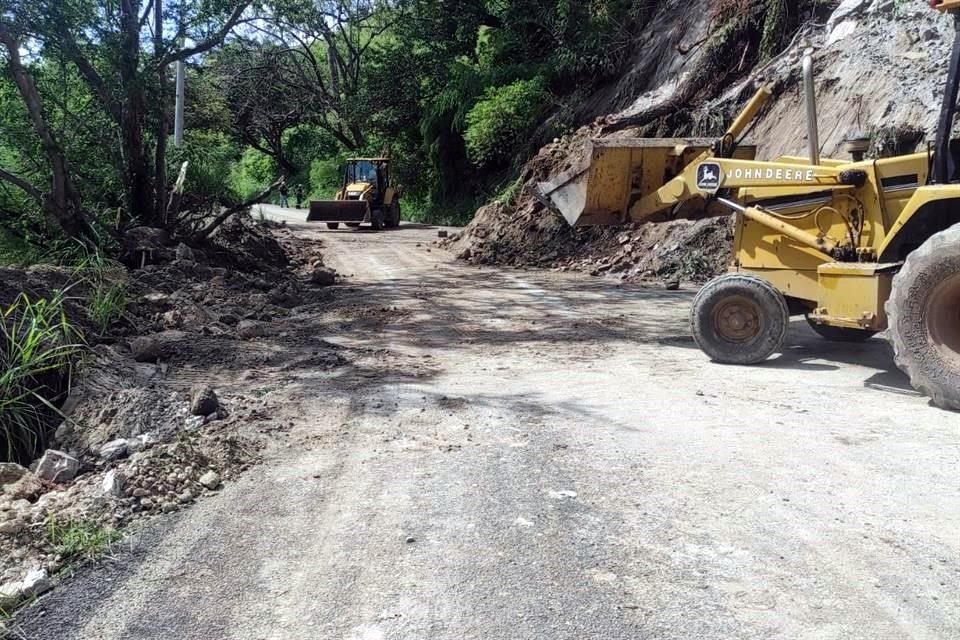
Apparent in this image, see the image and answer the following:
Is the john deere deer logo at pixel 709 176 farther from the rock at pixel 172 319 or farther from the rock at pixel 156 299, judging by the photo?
the rock at pixel 156 299

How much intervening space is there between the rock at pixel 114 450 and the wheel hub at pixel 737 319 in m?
5.41

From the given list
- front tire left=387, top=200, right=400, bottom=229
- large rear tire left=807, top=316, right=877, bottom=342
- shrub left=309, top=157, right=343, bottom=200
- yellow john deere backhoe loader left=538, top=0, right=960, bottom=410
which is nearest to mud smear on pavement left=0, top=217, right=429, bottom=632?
yellow john deere backhoe loader left=538, top=0, right=960, bottom=410

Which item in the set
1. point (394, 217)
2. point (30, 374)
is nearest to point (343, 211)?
point (394, 217)

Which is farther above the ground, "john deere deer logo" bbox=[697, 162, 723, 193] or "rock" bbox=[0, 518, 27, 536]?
"john deere deer logo" bbox=[697, 162, 723, 193]

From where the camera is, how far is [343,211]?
97.4ft

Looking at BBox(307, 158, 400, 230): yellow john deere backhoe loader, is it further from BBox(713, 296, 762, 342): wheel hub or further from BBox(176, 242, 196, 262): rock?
BBox(713, 296, 762, 342): wheel hub

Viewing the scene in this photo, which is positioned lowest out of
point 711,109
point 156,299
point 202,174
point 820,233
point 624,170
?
point 156,299

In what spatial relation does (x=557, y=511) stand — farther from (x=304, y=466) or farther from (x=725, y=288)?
(x=725, y=288)

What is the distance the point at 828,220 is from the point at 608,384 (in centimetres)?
266

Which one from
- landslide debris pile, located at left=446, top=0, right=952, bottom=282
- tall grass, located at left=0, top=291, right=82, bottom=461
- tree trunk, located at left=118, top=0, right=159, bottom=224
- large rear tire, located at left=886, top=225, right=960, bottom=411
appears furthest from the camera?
landslide debris pile, located at left=446, top=0, right=952, bottom=282

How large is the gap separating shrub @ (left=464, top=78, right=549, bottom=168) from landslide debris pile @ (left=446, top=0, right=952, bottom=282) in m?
3.04

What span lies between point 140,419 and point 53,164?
766 cm

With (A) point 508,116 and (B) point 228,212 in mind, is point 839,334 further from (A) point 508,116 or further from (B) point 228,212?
(A) point 508,116

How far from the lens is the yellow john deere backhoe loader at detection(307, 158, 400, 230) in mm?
29547
